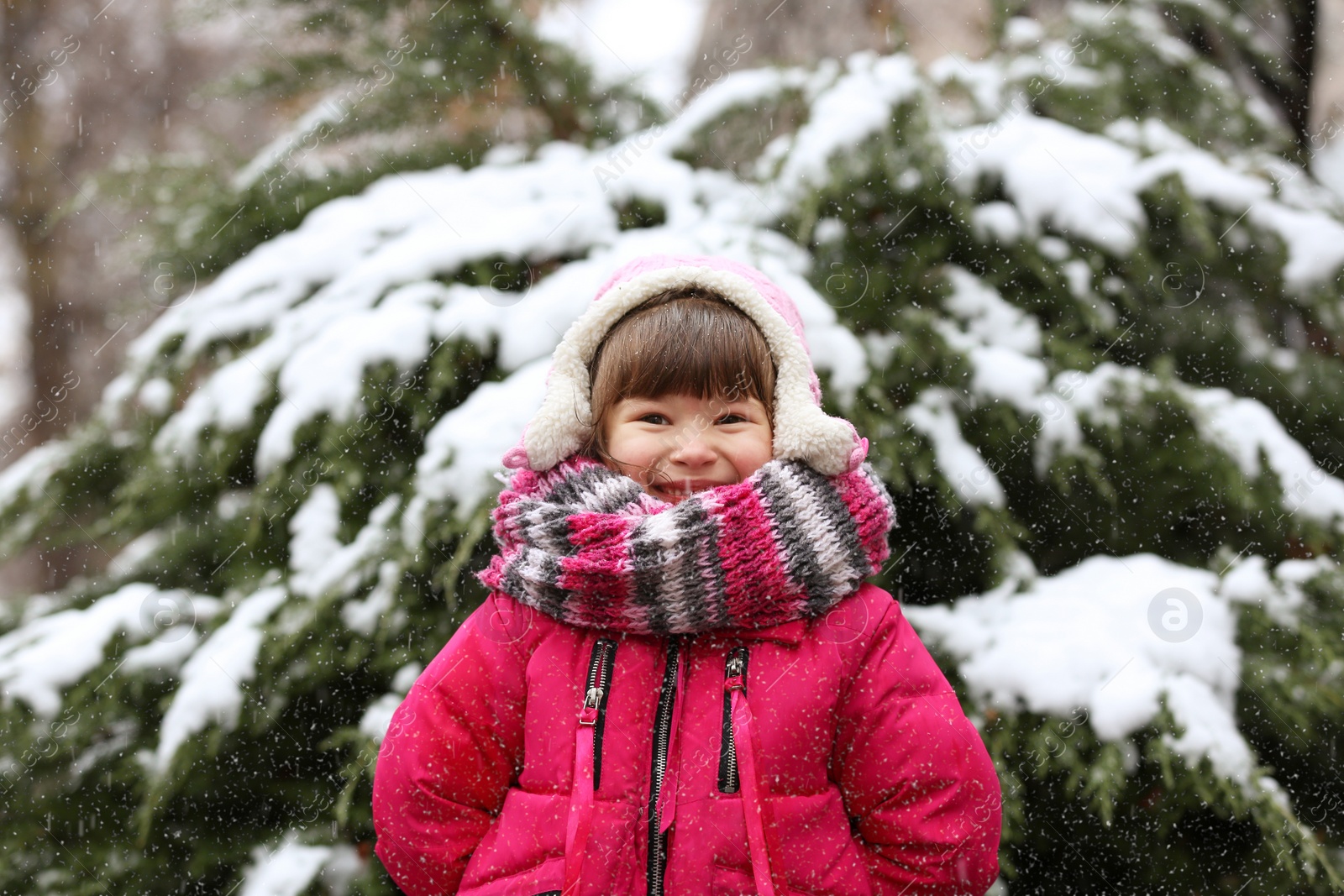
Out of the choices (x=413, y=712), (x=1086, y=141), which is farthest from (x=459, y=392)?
(x=1086, y=141)

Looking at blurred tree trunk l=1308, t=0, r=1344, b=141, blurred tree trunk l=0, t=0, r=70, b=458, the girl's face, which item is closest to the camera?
the girl's face

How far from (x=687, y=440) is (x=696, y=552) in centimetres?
19

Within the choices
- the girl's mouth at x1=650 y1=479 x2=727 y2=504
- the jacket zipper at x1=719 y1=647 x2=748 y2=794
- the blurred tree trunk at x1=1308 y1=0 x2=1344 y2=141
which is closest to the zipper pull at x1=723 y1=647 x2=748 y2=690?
the jacket zipper at x1=719 y1=647 x2=748 y2=794

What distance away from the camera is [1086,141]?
2.54 m

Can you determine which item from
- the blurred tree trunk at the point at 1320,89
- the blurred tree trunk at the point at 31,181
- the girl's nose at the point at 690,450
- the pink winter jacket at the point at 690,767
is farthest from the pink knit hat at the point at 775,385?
the blurred tree trunk at the point at 31,181

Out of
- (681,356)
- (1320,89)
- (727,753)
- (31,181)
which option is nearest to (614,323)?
(681,356)

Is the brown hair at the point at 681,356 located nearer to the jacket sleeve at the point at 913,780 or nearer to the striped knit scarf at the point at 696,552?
the striped knit scarf at the point at 696,552

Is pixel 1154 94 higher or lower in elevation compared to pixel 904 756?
lower

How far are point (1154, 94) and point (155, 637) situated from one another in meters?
3.59

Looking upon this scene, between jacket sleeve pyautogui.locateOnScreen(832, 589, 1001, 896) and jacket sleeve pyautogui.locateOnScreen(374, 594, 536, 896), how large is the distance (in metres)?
0.55

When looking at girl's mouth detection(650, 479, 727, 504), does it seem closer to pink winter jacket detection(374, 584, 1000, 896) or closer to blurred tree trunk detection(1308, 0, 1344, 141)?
pink winter jacket detection(374, 584, 1000, 896)

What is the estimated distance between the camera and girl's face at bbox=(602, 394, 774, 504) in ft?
4.91

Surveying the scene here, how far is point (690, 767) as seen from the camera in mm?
1404

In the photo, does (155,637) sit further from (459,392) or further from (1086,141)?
(1086,141)
